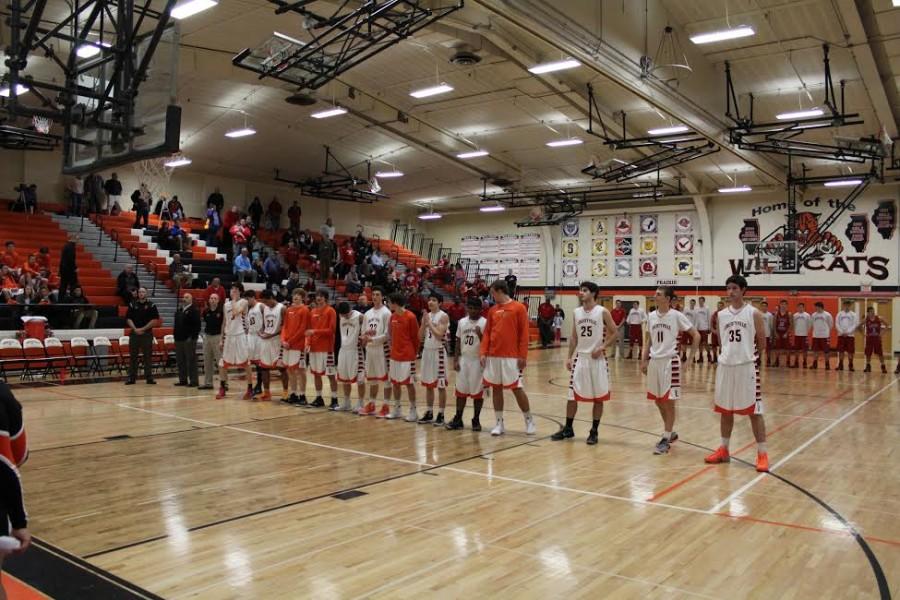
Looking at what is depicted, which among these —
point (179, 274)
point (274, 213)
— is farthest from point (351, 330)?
point (274, 213)

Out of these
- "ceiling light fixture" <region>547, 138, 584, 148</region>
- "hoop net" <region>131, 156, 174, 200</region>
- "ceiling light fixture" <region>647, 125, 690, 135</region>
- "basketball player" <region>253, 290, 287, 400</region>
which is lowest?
"basketball player" <region>253, 290, 287, 400</region>

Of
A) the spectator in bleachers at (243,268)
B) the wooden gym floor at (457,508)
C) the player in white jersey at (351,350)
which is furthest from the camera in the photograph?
the spectator in bleachers at (243,268)

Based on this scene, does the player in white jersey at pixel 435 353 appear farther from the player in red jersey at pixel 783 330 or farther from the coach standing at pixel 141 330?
the player in red jersey at pixel 783 330

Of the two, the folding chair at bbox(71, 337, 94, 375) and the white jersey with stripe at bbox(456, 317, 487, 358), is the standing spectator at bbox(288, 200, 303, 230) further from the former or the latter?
the white jersey with stripe at bbox(456, 317, 487, 358)

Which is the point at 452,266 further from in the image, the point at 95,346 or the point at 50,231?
the point at 95,346

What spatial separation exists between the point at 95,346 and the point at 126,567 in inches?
457

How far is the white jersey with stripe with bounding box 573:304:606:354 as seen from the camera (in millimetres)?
7656

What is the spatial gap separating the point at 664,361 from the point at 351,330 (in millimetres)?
4198

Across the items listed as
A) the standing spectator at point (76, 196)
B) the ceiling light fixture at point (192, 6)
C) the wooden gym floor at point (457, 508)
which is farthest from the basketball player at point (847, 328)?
the standing spectator at point (76, 196)

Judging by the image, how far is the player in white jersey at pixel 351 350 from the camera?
9539mm

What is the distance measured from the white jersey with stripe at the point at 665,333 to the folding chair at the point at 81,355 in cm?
1087

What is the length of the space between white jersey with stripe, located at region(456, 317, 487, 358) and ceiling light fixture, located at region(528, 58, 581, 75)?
689 cm

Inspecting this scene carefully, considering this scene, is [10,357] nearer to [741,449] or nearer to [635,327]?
[741,449]

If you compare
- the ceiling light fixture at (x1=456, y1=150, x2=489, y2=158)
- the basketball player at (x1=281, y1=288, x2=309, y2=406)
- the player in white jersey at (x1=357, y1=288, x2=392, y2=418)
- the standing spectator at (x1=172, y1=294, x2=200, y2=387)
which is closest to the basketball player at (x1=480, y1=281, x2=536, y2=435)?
the player in white jersey at (x1=357, y1=288, x2=392, y2=418)
